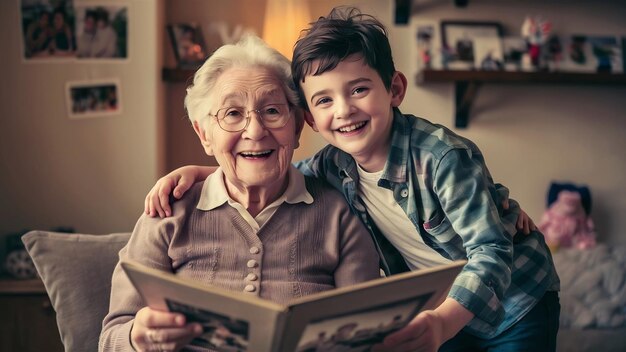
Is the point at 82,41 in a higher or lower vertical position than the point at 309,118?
higher

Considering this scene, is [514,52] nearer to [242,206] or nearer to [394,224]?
[394,224]

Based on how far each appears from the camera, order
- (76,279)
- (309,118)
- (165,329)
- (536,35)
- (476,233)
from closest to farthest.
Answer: (165,329), (476,233), (309,118), (76,279), (536,35)

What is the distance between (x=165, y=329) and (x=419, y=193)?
610 millimetres

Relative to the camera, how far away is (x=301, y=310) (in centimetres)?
84

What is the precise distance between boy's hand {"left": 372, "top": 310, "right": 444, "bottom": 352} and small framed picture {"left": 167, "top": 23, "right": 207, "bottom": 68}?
2.39 metres

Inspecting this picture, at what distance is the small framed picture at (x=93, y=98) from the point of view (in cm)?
305

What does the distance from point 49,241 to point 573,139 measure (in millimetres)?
2736

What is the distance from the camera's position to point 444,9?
10.8 feet

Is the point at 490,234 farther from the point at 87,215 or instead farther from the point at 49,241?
the point at 87,215

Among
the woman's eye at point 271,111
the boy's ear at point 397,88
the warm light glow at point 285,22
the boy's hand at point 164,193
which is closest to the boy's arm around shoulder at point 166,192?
the boy's hand at point 164,193

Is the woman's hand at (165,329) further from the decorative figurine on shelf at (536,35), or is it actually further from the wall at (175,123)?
the decorative figurine on shelf at (536,35)

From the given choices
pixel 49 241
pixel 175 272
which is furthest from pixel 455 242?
pixel 49 241

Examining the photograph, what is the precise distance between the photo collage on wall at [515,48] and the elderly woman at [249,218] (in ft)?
6.49

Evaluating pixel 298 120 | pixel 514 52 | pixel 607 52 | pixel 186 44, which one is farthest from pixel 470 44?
pixel 298 120
